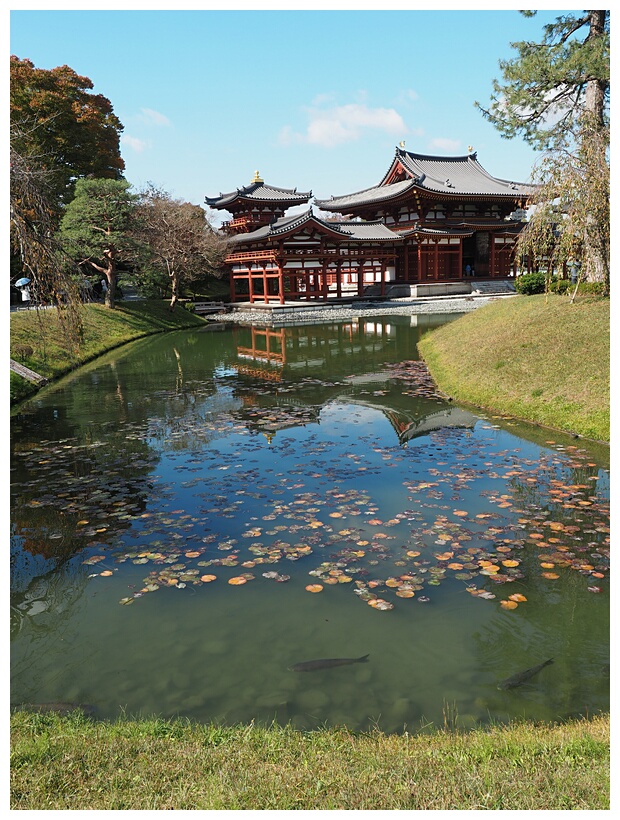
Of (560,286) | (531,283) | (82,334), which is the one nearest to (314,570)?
(82,334)

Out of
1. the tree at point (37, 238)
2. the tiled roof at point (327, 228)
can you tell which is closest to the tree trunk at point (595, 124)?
the tree at point (37, 238)

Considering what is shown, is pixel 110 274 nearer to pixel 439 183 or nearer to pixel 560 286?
pixel 560 286

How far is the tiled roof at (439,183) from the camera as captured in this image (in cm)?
4406

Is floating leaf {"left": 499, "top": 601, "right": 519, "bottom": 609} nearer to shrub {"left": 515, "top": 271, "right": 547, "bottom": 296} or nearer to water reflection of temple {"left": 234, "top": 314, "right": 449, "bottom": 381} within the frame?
water reflection of temple {"left": 234, "top": 314, "right": 449, "bottom": 381}

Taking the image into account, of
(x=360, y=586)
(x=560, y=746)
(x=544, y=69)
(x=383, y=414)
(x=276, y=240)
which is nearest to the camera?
(x=560, y=746)

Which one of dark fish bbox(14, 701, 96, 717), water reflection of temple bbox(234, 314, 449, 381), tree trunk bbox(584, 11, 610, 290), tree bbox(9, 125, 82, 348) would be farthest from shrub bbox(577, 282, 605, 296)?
dark fish bbox(14, 701, 96, 717)

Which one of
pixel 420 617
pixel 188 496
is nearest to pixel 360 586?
pixel 420 617

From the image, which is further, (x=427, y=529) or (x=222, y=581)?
(x=427, y=529)

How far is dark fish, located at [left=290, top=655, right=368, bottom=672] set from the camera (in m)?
4.94

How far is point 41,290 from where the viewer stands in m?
7.38

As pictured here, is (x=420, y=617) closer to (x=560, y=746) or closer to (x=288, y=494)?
(x=560, y=746)

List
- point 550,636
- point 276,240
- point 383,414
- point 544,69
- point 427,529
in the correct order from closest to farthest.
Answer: point 550,636 < point 427,529 < point 383,414 < point 544,69 < point 276,240

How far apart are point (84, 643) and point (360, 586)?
2630mm

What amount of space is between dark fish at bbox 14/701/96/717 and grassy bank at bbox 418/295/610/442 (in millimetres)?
9306
